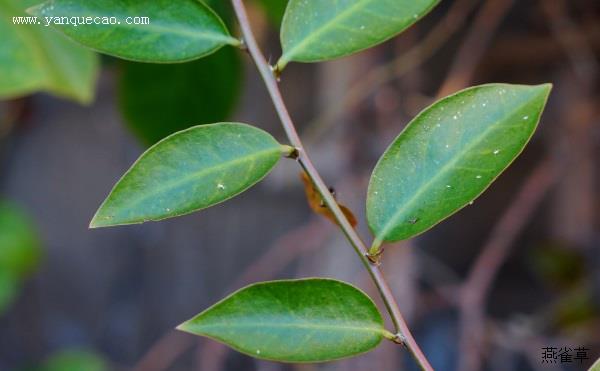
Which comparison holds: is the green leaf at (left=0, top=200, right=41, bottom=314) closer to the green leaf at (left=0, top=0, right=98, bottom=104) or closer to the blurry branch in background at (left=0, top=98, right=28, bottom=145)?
the blurry branch in background at (left=0, top=98, right=28, bottom=145)

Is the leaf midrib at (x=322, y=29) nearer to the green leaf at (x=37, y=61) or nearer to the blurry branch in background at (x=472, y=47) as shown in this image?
the green leaf at (x=37, y=61)

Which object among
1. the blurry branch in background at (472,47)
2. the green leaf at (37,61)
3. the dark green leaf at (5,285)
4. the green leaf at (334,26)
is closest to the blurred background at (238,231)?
the dark green leaf at (5,285)

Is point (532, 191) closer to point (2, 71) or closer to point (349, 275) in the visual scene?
point (349, 275)

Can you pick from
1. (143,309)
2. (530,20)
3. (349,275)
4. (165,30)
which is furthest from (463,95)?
(143,309)

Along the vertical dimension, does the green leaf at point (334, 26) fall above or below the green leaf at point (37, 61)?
below

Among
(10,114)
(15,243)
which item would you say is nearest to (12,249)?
(15,243)

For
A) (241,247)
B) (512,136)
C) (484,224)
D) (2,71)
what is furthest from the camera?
(484,224)

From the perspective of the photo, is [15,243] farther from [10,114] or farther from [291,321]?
[291,321]

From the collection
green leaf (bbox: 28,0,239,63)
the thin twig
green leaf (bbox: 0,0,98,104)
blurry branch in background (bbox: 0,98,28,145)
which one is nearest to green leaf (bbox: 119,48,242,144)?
green leaf (bbox: 0,0,98,104)
